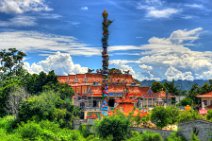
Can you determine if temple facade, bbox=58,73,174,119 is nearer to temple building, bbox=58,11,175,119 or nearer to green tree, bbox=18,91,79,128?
temple building, bbox=58,11,175,119

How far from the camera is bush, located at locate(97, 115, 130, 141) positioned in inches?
1527

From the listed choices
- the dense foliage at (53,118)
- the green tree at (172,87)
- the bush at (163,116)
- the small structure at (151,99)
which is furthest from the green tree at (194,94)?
the bush at (163,116)

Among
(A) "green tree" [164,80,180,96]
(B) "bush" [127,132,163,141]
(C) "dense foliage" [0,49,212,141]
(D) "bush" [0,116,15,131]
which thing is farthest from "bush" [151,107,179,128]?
(A) "green tree" [164,80,180,96]

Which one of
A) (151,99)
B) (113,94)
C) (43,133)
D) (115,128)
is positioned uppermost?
(113,94)

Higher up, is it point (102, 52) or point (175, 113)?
point (102, 52)

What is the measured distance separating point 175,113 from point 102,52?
15.7 meters

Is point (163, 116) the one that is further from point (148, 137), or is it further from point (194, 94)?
point (194, 94)

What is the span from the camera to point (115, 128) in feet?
128

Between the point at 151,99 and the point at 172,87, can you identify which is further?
the point at 172,87

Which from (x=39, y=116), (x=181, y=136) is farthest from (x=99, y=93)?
(x=181, y=136)

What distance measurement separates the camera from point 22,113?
4588cm

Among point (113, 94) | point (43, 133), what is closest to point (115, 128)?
point (43, 133)

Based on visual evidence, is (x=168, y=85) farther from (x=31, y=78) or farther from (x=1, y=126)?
(x=1, y=126)

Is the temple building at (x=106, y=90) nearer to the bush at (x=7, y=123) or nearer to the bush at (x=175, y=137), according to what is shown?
the bush at (x=7, y=123)
